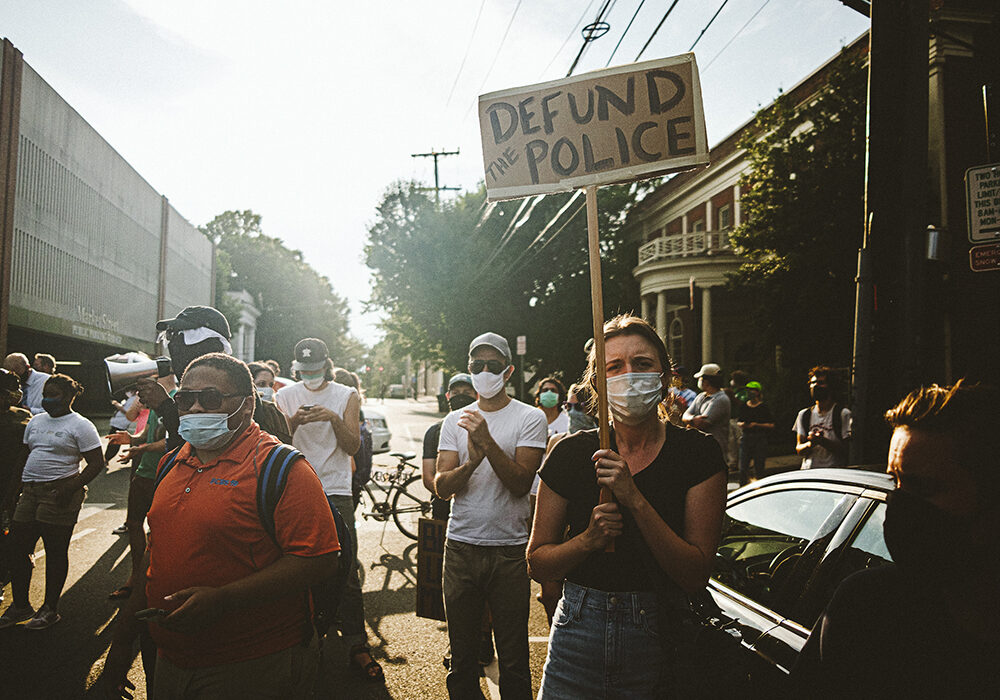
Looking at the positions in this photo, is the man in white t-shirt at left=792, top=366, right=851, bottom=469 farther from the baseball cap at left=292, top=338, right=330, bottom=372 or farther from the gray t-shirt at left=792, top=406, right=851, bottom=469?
the baseball cap at left=292, top=338, right=330, bottom=372

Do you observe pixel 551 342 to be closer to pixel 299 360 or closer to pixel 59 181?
pixel 59 181

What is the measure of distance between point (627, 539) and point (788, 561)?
1.03m

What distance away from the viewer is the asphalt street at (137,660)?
13.5ft

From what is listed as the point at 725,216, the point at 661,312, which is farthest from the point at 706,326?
the point at 725,216

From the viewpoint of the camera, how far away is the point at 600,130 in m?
2.69

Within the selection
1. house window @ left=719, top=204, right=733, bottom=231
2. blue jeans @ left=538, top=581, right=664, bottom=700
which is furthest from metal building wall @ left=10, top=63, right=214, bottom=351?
house window @ left=719, top=204, right=733, bottom=231

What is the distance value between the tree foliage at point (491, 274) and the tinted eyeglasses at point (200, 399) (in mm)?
25770

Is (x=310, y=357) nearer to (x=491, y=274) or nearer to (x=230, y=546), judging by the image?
(x=230, y=546)

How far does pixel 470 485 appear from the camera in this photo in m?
3.61

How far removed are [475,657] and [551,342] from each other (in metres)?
28.3

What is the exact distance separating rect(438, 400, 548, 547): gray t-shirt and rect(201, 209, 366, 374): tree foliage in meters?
66.2

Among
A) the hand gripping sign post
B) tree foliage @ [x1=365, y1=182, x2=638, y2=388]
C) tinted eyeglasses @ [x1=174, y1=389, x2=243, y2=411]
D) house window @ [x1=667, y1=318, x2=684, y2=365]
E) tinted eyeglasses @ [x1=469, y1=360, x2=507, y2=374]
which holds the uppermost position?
tree foliage @ [x1=365, y1=182, x2=638, y2=388]

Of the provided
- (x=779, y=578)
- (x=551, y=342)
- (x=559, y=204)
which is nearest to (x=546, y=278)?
(x=551, y=342)

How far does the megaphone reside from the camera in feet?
13.9
